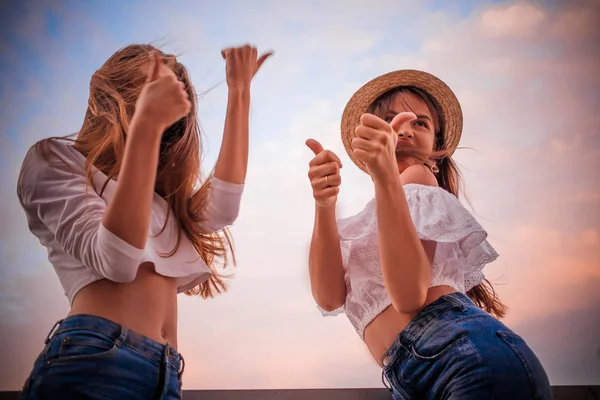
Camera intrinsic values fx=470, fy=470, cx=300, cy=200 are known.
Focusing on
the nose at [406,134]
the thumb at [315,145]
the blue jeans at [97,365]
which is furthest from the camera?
the nose at [406,134]

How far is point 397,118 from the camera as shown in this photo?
96 cm

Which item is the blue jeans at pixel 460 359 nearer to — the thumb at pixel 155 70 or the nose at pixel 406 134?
the nose at pixel 406 134

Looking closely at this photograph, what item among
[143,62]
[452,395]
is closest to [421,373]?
[452,395]

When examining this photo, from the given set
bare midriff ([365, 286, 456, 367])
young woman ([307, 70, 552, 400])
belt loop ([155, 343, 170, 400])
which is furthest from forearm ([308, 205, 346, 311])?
belt loop ([155, 343, 170, 400])

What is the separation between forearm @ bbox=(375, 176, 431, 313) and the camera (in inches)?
31.2

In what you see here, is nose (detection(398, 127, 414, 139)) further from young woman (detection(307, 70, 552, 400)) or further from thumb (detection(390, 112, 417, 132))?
thumb (detection(390, 112, 417, 132))

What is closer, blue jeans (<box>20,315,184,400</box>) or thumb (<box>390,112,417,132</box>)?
blue jeans (<box>20,315,184,400</box>)

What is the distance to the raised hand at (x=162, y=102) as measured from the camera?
0.74 m

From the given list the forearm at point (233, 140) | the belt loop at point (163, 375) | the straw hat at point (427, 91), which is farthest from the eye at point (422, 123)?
the belt loop at point (163, 375)

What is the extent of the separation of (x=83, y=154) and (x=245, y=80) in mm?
354

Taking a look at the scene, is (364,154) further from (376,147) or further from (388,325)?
(388,325)

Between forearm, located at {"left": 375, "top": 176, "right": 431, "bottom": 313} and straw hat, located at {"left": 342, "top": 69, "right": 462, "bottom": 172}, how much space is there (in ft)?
1.71

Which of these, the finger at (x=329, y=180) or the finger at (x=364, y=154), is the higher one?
the finger at (x=364, y=154)

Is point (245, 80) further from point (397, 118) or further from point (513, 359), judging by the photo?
point (513, 359)
